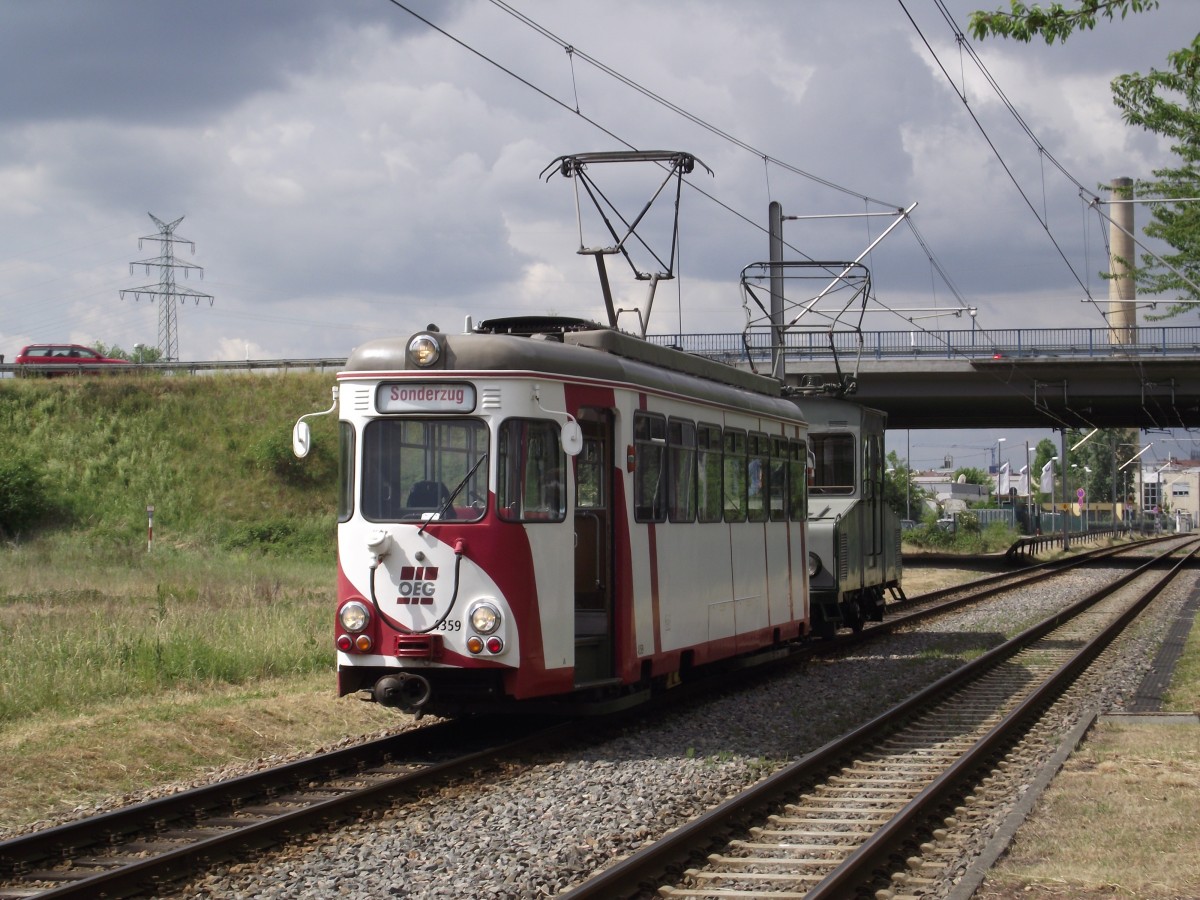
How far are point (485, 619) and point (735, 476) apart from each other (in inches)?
182

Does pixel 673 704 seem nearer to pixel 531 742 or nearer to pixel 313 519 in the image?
pixel 531 742

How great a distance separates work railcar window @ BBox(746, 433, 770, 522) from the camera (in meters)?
14.5

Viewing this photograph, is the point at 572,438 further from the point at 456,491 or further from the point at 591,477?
the point at 591,477

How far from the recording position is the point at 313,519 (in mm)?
45688

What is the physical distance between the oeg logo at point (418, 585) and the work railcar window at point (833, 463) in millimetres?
10752

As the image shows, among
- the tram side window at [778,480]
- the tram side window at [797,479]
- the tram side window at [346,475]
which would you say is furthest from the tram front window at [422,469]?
the tram side window at [797,479]

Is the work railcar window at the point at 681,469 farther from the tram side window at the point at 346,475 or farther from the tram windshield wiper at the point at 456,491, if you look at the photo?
the tram side window at the point at 346,475

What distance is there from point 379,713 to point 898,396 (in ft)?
107

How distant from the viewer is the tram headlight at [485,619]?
10.1 meters

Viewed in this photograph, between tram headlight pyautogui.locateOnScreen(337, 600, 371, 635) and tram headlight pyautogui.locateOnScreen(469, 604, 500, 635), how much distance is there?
2.75 feet

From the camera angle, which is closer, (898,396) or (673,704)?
(673,704)

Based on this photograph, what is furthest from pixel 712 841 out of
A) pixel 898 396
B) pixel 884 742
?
pixel 898 396

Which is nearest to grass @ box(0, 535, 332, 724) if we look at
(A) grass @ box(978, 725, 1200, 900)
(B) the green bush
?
(A) grass @ box(978, 725, 1200, 900)

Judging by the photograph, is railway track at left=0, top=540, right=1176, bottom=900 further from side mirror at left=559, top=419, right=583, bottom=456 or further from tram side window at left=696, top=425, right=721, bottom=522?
tram side window at left=696, top=425, right=721, bottom=522
